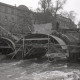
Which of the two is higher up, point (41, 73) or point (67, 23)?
point (67, 23)

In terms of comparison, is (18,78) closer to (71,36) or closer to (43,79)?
(43,79)

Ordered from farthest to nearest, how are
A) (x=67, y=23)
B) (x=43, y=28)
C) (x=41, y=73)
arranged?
(x=67, y=23) < (x=43, y=28) < (x=41, y=73)

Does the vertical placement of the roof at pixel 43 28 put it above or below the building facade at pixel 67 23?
below

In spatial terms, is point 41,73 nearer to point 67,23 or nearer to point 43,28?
point 43,28

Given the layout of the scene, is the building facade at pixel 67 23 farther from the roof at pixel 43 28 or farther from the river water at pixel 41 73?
the river water at pixel 41 73

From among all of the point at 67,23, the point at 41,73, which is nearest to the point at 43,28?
the point at 41,73

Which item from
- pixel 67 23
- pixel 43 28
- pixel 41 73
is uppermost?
pixel 67 23

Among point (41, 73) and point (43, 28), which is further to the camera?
point (43, 28)

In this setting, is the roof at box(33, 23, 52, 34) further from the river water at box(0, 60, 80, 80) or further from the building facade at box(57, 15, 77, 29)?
the building facade at box(57, 15, 77, 29)

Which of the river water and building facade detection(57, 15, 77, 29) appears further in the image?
building facade detection(57, 15, 77, 29)

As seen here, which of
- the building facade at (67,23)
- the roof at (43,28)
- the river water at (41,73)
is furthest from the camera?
the building facade at (67,23)

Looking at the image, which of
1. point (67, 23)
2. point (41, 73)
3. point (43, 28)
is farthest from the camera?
point (67, 23)

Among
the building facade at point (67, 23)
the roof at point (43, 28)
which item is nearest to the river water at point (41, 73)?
the roof at point (43, 28)

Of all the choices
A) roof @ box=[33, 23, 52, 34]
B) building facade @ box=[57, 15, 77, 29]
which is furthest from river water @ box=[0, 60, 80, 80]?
building facade @ box=[57, 15, 77, 29]
